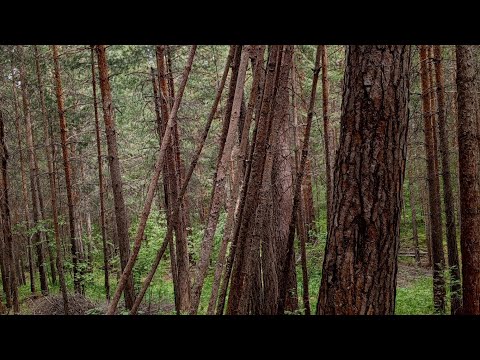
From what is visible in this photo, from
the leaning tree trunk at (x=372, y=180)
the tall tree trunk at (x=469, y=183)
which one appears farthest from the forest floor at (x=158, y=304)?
the leaning tree trunk at (x=372, y=180)

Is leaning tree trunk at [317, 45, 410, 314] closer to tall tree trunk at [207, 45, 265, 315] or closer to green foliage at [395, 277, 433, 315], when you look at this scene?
tall tree trunk at [207, 45, 265, 315]

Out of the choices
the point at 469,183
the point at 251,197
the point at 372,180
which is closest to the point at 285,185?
the point at 469,183

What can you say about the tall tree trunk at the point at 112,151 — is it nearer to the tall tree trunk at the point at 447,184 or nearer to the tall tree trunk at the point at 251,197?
the tall tree trunk at the point at 251,197

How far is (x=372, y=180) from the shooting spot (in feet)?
8.73

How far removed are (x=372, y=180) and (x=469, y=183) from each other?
5834 millimetres

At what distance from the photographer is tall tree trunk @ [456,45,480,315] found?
735 centimetres

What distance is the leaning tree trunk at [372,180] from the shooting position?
265 cm

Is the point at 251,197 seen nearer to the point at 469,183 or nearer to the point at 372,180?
the point at 372,180

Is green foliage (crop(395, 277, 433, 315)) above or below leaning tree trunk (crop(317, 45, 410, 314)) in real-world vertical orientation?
below

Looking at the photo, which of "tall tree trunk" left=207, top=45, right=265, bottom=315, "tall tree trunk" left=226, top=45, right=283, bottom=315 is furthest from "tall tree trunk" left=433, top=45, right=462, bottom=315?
"tall tree trunk" left=226, top=45, right=283, bottom=315

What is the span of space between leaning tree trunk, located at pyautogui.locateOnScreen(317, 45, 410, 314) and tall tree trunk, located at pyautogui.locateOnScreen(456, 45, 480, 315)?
5525 millimetres
